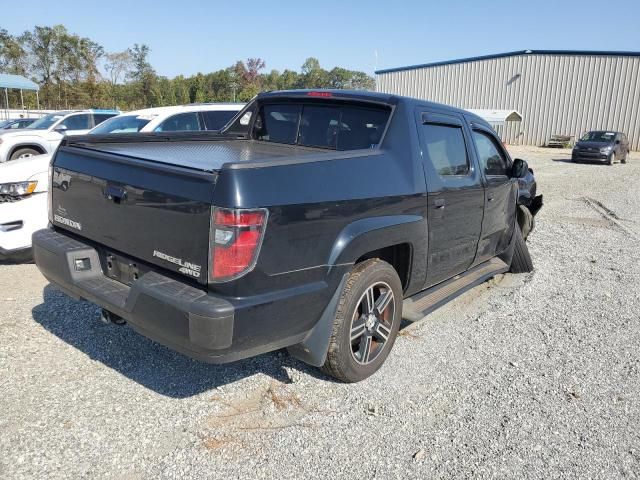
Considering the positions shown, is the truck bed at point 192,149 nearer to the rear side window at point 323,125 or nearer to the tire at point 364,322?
the rear side window at point 323,125

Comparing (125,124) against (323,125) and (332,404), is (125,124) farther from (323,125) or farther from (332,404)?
(332,404)

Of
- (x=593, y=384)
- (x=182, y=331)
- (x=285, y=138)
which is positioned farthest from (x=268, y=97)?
(x=593, y=384)

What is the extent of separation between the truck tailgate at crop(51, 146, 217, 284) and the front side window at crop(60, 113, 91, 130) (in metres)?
10.1

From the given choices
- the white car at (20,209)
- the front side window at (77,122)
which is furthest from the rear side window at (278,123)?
the front side window at (77,122)

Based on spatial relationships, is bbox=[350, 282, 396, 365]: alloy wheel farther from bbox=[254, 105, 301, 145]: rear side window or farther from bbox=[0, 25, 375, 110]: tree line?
bbox=[0, 25, 375, 110]: tree line

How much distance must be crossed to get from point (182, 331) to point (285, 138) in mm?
2454

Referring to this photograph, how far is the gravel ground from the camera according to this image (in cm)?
276

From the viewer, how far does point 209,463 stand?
107 inches

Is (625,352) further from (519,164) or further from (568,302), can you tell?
(519,164)

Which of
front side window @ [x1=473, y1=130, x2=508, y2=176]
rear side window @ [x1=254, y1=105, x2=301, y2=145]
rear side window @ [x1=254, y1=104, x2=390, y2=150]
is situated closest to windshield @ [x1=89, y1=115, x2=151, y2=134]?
rear side window @ [x1=254, y1=105, x2=301, y2=145]

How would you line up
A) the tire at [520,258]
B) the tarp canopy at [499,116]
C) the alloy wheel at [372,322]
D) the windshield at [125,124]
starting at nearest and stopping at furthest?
the alloy wheel at [372,322]
the tire at [520,258]
the windshield at [125,124]
the tarp canopy at [499,116]

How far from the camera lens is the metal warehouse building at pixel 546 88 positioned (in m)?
33.5

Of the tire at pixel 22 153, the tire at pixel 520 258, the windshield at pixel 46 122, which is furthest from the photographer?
the windshield at pixel 46 122

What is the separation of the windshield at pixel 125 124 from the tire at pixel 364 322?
6.70 metres
